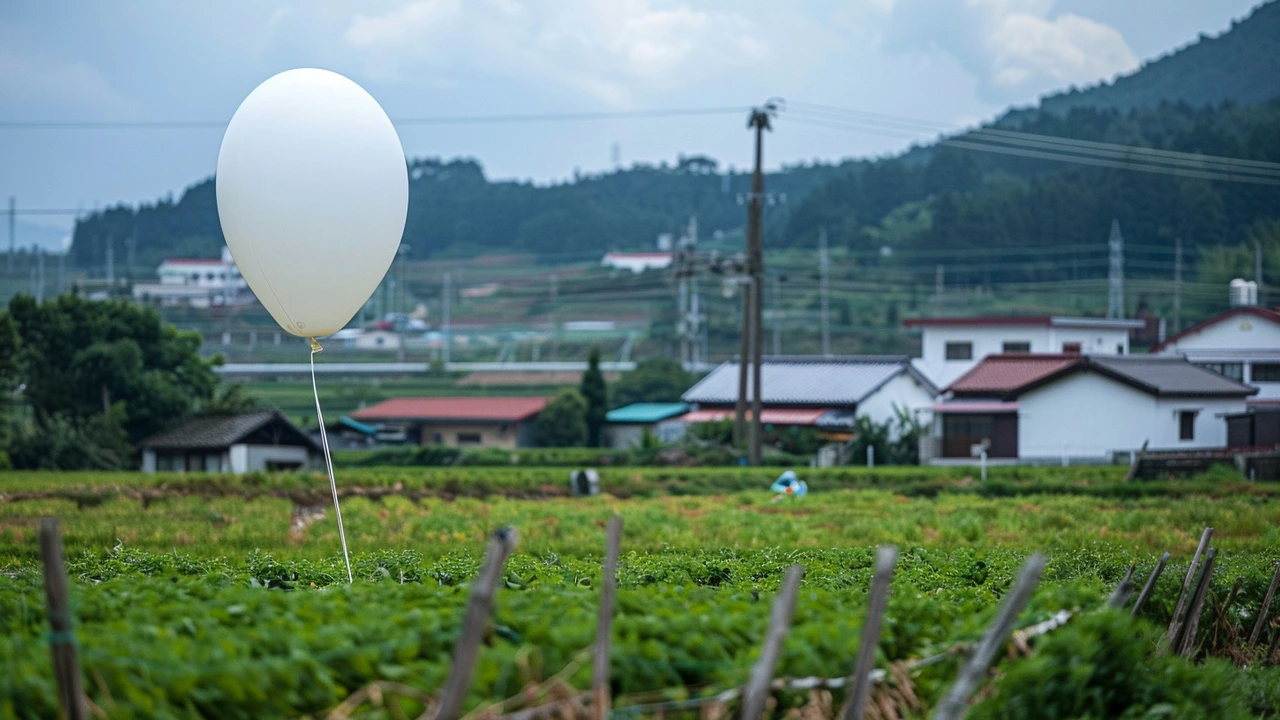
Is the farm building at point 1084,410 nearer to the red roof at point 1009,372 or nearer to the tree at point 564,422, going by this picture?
the red roof at point 1009,372

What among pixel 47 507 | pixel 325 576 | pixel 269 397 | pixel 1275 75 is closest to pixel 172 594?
pixel 325 576

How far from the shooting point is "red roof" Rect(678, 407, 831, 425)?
1672 inches

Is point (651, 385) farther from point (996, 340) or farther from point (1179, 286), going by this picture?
point (1179, 286)

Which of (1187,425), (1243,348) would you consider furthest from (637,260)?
(1187,425)

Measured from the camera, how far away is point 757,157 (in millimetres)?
35219

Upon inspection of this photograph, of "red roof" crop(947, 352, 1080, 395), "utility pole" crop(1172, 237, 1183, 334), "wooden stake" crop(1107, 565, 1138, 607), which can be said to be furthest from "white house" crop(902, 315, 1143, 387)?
"wooden stake" crop(1107, 565, 1138, 607)

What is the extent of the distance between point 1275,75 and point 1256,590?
5193 inches

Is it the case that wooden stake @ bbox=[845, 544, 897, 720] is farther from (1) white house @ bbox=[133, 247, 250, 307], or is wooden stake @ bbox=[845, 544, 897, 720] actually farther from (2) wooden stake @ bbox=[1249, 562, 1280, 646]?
(1) white house @ bbox=[133, 247, 250, 307]

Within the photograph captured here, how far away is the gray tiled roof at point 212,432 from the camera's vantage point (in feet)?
113

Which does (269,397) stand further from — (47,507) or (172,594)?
(172,594)

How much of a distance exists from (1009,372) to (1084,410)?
118 inches

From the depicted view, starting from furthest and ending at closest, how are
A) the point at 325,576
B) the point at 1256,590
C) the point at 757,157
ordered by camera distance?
1. the point at 757,157
2. the point at 1256,590
3. the point at 325,576

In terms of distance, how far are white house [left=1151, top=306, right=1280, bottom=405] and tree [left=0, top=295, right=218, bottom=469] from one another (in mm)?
34827

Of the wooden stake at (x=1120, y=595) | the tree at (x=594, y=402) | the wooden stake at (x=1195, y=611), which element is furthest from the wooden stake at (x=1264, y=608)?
the tree at (x=594, y=402)
